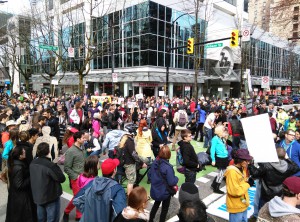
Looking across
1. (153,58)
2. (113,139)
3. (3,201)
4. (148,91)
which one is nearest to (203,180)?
(113,139)

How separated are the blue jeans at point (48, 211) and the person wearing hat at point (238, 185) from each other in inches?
107

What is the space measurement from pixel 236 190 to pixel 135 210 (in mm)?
1909

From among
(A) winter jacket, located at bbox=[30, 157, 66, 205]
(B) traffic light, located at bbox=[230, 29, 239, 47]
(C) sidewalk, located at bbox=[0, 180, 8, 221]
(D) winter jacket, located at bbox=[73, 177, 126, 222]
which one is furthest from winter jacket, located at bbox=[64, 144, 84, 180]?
(B) traffic light, located at bbox=[230, 29, 239, 47]

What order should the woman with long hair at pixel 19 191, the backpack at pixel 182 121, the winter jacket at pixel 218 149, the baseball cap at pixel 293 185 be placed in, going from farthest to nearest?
the backpack at pixel 182 121
the winter jacket at pixel 218 149
the woman with long hair at pixel 19 191
the baseball cap at pixel 293 185

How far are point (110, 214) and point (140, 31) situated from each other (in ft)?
107

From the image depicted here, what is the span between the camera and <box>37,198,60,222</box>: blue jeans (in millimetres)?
3788

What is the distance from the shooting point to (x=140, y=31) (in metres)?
33.2

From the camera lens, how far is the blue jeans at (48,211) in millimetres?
3788

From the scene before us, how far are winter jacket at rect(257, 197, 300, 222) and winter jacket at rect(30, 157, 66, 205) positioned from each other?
2802mm

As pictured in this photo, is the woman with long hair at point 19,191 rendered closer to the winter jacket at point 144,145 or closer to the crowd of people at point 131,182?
the crowd of people at point 131,182

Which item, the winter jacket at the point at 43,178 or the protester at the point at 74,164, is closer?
the winter jacket at the point at 43,178

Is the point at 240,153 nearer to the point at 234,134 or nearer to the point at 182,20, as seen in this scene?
the point at 234,134

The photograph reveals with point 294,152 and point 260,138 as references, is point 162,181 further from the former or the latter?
point 294,152

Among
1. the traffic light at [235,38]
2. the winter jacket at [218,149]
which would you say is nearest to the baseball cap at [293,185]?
the winter jacket at [218,149]
